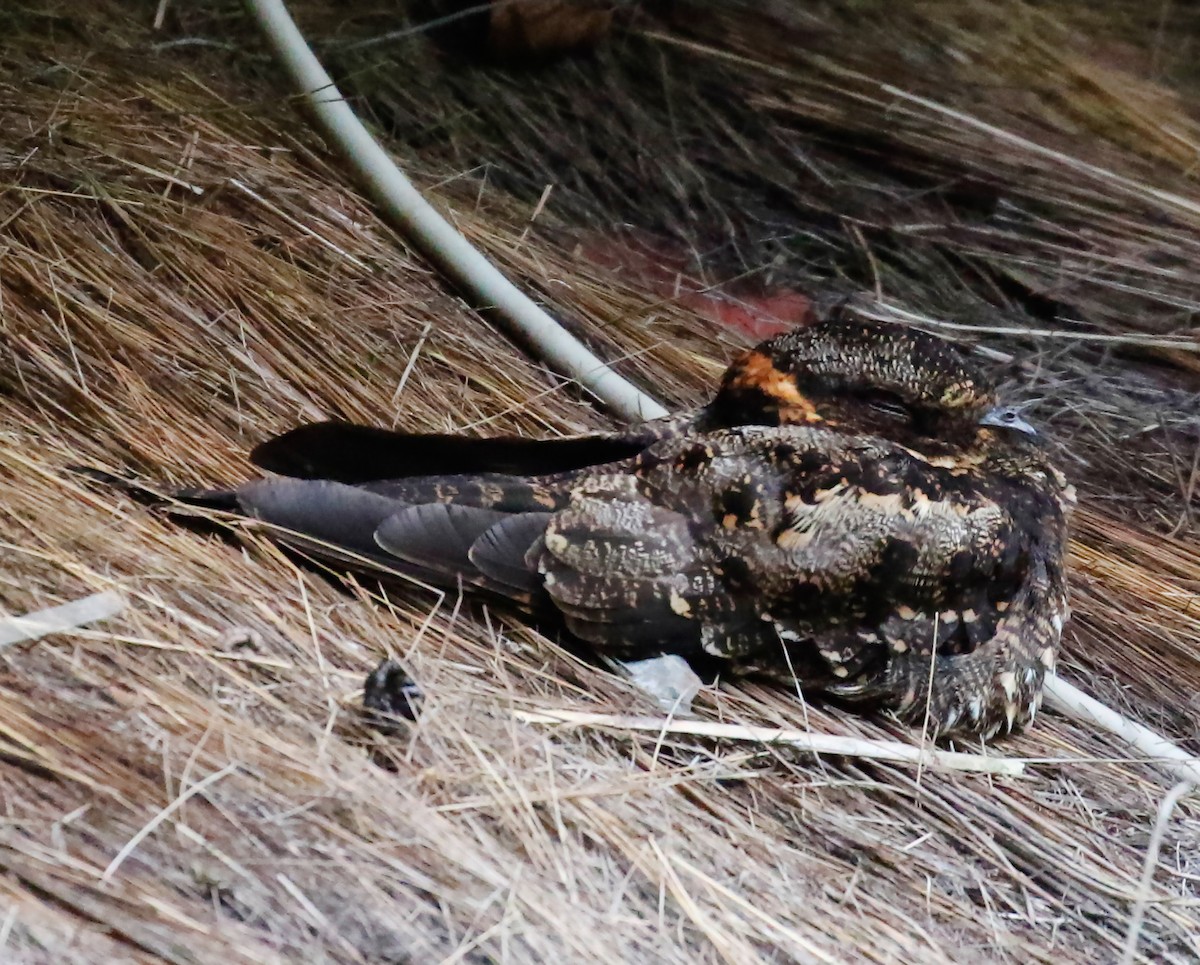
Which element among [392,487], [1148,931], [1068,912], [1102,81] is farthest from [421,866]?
[1102,81]

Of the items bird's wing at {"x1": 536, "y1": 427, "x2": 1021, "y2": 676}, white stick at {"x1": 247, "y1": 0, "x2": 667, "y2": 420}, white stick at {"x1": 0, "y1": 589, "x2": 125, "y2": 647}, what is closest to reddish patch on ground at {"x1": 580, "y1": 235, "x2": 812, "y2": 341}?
white stick at {"x1": 247, "y1": 0, "x2": 667, "y2": 420}

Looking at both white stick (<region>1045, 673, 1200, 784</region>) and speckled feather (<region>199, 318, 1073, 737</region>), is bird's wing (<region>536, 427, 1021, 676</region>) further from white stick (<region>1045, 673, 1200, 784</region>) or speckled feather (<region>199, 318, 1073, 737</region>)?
white stick (<region>1045, 673, 1200, 784</region>)

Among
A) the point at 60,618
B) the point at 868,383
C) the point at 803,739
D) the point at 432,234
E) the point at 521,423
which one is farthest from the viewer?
the point at 432,234

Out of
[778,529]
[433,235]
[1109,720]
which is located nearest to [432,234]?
[433,235]

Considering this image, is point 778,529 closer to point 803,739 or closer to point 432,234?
point 803,739

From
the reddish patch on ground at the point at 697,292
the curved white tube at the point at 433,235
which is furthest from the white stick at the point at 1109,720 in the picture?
the reddish patch on ground at the point at 697,292

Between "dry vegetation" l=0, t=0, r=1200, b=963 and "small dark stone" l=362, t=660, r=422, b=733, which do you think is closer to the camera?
"dry vegetation" l=0, t=0, r=1200, b=963
